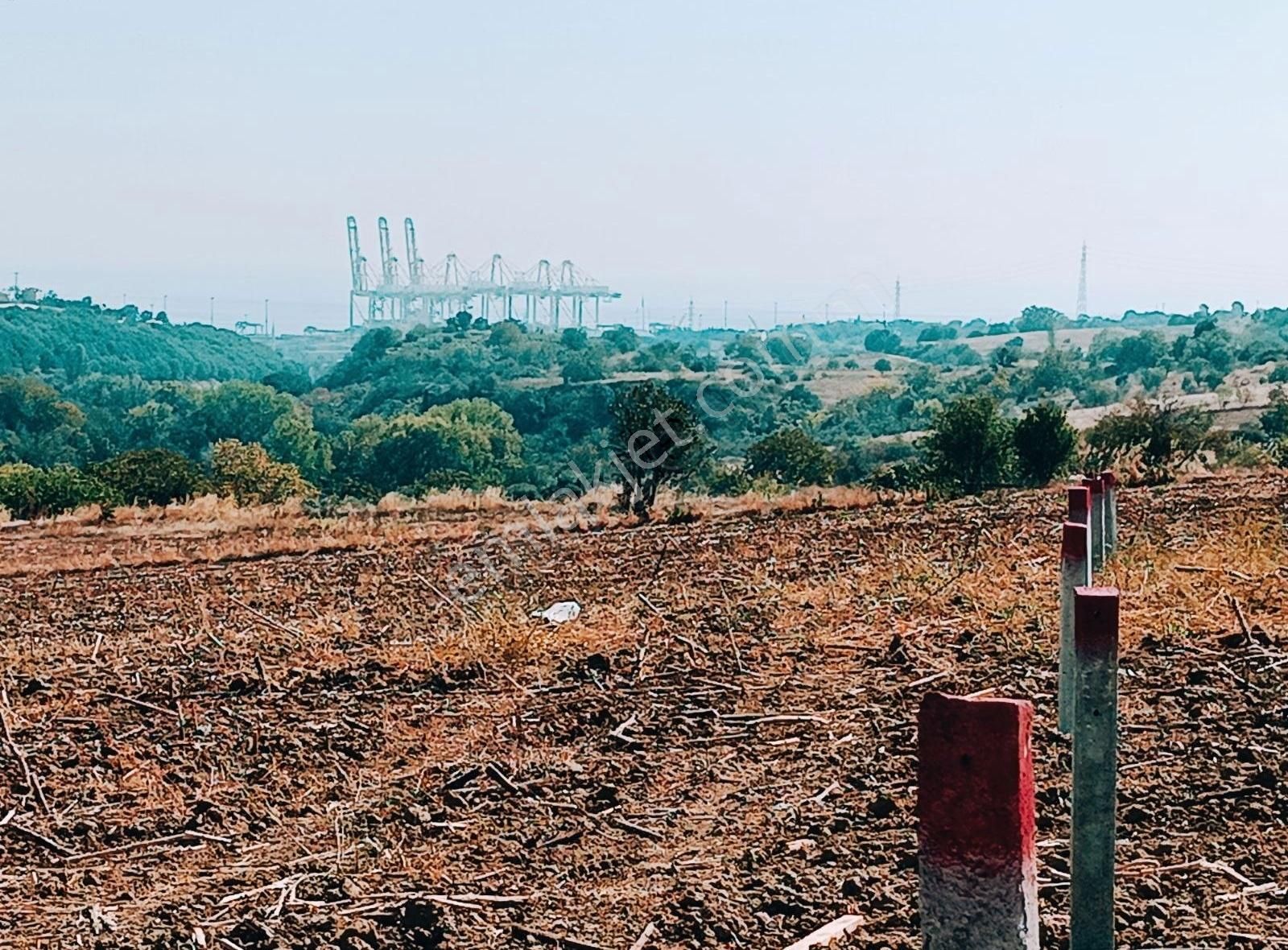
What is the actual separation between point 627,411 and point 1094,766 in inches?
665

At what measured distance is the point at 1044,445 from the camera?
17438mm

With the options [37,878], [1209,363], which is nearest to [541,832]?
[37,878]

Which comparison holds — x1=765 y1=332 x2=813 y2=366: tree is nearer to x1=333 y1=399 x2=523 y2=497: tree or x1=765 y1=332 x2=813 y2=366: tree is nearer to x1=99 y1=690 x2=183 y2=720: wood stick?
x1=333 y1=399 x2=523 y2=497: tree

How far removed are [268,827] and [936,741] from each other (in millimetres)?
3254

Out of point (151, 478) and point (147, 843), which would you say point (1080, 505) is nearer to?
point (147, 843)

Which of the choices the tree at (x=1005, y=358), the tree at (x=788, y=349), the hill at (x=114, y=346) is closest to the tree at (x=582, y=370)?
the tree at (x=788, y=349)

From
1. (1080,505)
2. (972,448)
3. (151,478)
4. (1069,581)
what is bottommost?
(151,478)

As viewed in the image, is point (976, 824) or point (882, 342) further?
point (882, 342)

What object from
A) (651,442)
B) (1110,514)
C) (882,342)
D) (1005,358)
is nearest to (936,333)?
(882,342)

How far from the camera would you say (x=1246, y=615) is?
19.8 feet

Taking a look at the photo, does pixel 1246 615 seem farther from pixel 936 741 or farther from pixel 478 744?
pixel 936 741

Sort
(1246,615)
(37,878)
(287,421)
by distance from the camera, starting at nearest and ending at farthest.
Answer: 1. (37,878)
2. (1246,615)
3. (287,421)

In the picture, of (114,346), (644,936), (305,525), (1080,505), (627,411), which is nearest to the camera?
(644,936)

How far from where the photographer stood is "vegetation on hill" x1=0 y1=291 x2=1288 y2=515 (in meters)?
18.5
